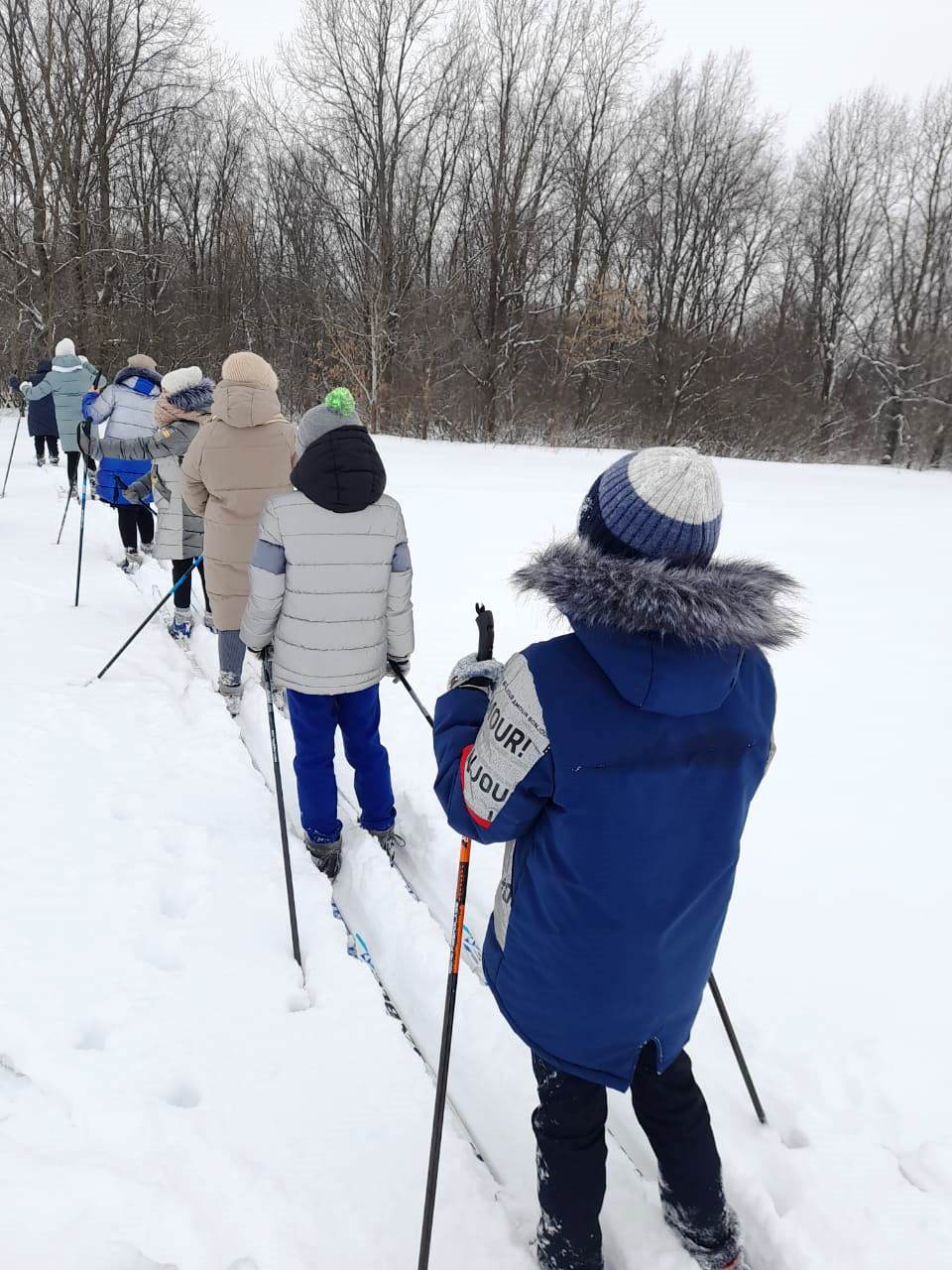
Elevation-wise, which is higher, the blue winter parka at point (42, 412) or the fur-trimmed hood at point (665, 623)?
the blue winter parka at point (42, 412)

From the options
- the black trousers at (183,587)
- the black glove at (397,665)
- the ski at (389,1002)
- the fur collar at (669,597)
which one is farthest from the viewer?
the black trousers at (183,587)

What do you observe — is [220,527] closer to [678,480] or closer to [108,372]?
[678,480]

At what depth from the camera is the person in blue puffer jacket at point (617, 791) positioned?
48.8 inches

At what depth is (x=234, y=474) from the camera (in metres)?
3.90

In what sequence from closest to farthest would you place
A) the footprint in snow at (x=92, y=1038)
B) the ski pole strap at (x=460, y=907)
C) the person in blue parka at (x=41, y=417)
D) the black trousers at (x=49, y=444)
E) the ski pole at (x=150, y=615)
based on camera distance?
the ski pole strap at (x=460, y=907) < the footprint in snow at (x=92, y=1038) < the ski pole at (x=150, y=615) < the person in blue parka at (x=41, y=417) < the black trousers at (x=49, y=444)

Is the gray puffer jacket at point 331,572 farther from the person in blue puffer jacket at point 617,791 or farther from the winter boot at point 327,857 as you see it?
the person in blue puffer jacket at point 617,791

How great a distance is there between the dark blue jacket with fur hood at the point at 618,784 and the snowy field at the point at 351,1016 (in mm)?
819

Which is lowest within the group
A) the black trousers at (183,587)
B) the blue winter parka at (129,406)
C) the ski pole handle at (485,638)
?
the black trousers at (183,587)

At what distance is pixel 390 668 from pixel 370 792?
56cm

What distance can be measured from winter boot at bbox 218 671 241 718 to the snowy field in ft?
0.32

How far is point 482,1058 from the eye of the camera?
230cm

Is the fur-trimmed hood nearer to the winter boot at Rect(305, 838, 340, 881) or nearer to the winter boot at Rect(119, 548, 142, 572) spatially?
the winter boot at Rect(305, 838, 340, 881)

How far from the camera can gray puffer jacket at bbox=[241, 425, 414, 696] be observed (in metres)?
2.73

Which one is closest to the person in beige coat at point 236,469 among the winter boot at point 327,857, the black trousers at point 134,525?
the winter boot at point 327,857
